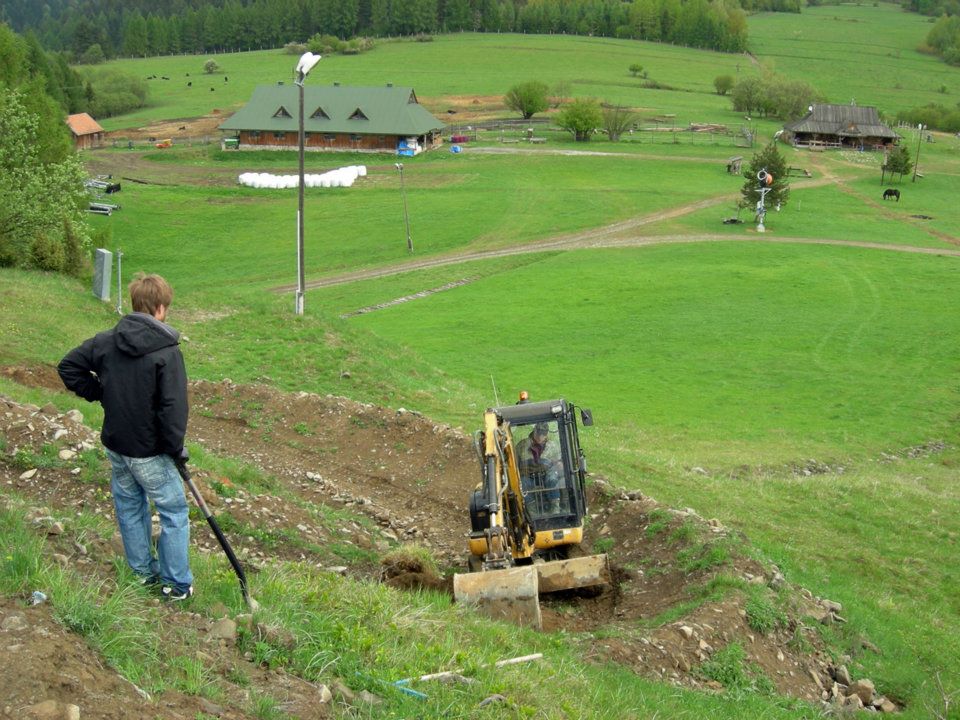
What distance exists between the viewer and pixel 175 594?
8.69 m

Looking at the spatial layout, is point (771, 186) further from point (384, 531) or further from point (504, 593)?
point (504, 593)

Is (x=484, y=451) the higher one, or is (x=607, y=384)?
(x=484, y=451)

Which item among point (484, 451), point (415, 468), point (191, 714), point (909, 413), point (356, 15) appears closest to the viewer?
point (191, 714)

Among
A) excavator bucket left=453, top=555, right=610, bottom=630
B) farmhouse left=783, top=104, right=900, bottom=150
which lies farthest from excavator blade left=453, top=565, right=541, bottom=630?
farmhouse left=783, top=104, right=900, bottom=150

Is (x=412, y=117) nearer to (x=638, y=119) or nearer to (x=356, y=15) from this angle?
(x=638, y=119)

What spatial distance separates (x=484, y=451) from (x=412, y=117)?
8921cm

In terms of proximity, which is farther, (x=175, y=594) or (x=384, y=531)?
(x=384, y=531)

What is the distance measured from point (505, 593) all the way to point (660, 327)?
33655 mm

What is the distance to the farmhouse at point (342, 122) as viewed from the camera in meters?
98.5

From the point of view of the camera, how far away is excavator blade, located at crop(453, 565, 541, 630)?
40.6ft

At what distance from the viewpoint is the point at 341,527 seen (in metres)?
15.0

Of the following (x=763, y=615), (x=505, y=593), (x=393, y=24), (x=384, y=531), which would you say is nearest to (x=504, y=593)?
(x=505, y=593)

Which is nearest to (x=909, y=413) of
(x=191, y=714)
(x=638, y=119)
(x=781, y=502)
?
(x=781, y=502)

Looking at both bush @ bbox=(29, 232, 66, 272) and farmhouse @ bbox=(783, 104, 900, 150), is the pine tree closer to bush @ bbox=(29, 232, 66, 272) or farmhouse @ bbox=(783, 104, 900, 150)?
farmhouse @ bbox=(783, 104, 900, 150)
